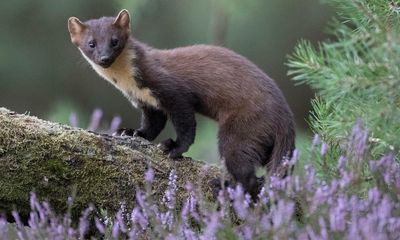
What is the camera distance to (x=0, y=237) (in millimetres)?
4211

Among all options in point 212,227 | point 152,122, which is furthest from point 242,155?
point 212,227

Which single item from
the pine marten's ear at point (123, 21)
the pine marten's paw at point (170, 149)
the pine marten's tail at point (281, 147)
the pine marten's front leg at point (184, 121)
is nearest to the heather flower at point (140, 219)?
the pine marten's paw at point (170, 149)

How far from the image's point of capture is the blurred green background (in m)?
14.0

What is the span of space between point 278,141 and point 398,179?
1.61 metres

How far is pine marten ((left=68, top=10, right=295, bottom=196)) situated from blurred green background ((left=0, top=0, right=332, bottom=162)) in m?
6.88

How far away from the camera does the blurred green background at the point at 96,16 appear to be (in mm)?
13977

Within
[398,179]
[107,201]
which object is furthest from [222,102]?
[398,179]

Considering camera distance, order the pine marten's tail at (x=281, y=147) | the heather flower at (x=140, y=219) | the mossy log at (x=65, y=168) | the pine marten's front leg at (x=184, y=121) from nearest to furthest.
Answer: the heather flower at (x=140, y=219) → the mossy log at (x=65, y=168) → the pine marten's tail at (x=281, y=147) → the pine marten's front leg at (x=184, y=121)

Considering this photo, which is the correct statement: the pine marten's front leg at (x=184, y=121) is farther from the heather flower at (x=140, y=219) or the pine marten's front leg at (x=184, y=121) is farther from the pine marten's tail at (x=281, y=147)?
the heather flower at (x=140, y=219)

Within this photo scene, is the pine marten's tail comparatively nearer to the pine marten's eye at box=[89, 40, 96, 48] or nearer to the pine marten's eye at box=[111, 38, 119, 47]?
the pine marten's eye at box=[111, 38, 119, 47]

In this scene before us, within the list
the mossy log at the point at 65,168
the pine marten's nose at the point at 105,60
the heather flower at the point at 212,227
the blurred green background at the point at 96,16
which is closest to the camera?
the heather flower at the point at 212,227

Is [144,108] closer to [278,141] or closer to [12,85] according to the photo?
[278,141]

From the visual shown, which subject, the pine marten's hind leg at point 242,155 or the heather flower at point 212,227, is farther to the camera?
the pine marten's hind leg at point 242,155

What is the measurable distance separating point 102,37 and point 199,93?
0.86 meters
